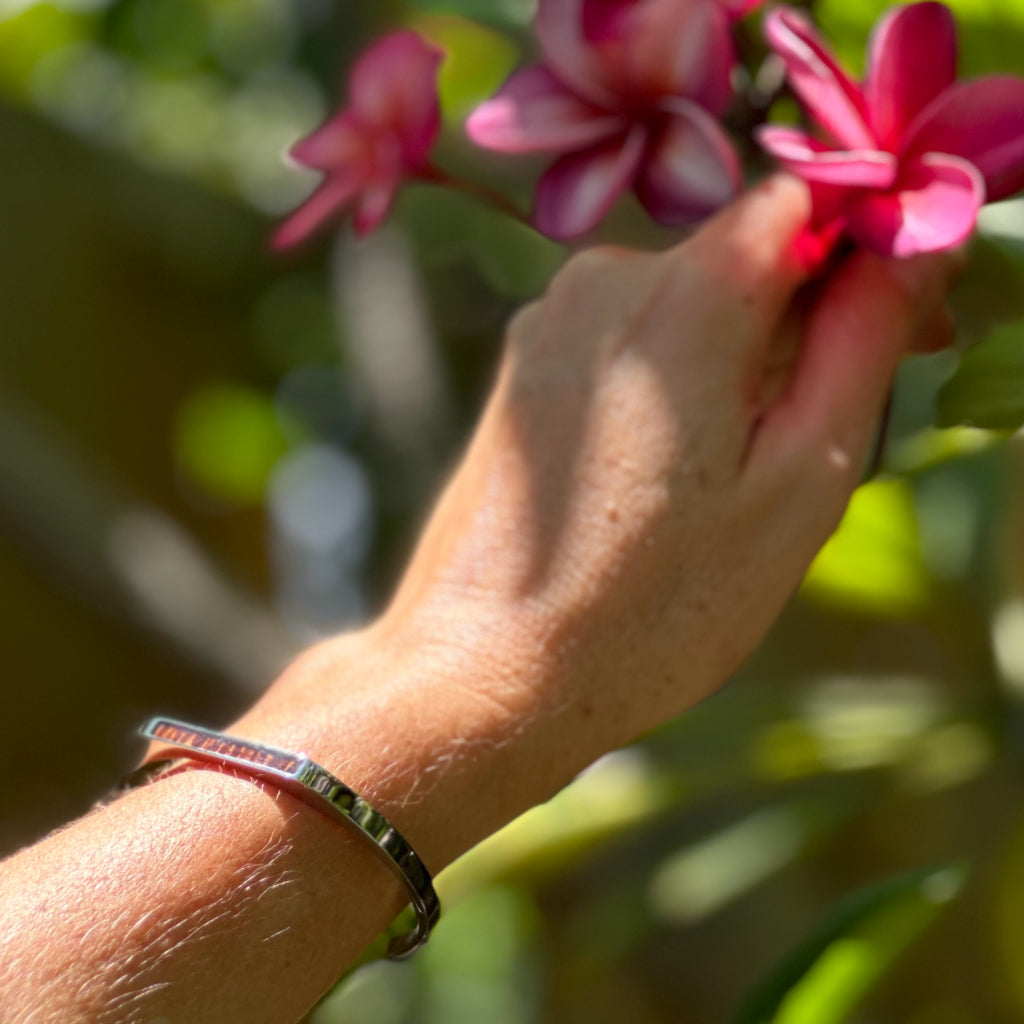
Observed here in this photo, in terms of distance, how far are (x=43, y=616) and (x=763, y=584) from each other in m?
2.04

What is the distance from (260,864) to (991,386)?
394 millimetres

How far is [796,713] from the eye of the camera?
0.97m

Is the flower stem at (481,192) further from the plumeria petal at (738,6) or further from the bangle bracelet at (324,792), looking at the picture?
the bangle bracelet at (324,792)

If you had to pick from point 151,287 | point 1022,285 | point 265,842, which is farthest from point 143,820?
point 151,287

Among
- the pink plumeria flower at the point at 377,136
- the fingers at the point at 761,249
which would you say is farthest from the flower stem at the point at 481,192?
the fingers at the point at 761,249

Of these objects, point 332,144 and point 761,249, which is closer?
point 761,249

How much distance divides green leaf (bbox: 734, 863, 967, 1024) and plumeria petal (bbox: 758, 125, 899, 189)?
400 millimetres

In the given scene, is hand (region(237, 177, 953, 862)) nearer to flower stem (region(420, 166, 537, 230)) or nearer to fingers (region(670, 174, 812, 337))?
fingers (region(670, 174, 812, 337))

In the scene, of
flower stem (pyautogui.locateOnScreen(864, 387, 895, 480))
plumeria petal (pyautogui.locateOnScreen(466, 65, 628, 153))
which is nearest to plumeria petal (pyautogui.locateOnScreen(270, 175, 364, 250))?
plumeria petal (pyautogui.locateOnScreen(466, 65, 628, 153))

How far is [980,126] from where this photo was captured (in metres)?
0.55

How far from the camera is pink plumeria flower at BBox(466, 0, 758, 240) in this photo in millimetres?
582

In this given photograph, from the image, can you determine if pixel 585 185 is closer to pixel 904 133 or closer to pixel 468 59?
pixel 904 133

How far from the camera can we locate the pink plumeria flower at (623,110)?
1.91 ft

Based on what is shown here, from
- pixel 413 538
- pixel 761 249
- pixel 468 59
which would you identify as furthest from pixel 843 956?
pixel 413 538
